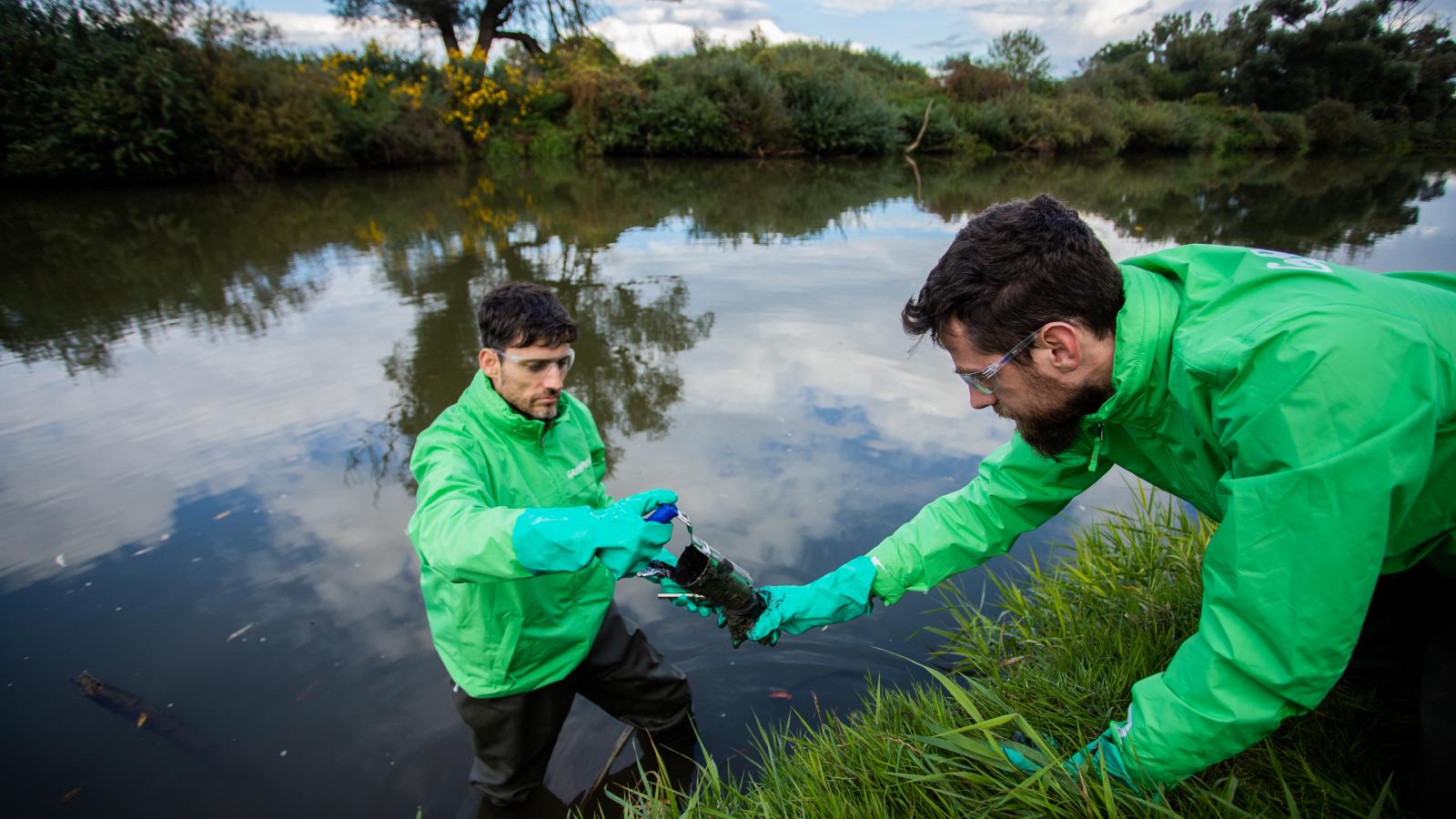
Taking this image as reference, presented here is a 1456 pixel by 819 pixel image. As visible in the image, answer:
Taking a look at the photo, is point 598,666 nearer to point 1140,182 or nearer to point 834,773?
point 834,773

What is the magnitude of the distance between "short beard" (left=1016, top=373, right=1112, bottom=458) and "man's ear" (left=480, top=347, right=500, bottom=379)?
1774 mm

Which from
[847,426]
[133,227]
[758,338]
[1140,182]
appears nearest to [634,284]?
[758,338]

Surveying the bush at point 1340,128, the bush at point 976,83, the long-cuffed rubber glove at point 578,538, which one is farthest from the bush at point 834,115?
the long-cuffed rubber glove at point 578,538

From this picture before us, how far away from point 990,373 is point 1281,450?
730mm

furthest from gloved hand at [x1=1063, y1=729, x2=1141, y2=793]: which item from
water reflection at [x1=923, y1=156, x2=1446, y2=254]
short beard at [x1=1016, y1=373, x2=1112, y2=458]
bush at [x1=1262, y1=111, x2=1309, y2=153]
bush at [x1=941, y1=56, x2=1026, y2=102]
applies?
bush at [x1=1262, y1=111, x2=1309, y2=153]

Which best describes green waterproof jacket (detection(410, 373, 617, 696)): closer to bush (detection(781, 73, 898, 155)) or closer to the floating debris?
the floating debris

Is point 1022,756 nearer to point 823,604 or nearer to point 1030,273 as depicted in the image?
point 823,604

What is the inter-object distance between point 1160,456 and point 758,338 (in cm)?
562

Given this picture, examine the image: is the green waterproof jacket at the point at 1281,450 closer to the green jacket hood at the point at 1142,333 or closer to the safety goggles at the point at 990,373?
the green jacket hood at the point at 1142,333

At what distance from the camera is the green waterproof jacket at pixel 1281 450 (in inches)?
50.3

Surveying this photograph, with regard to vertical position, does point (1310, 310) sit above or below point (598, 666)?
above

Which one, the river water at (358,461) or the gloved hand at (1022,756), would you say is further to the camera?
the river water at (358,461)

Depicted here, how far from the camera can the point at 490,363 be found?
2.52 meters

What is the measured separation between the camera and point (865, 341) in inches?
289
